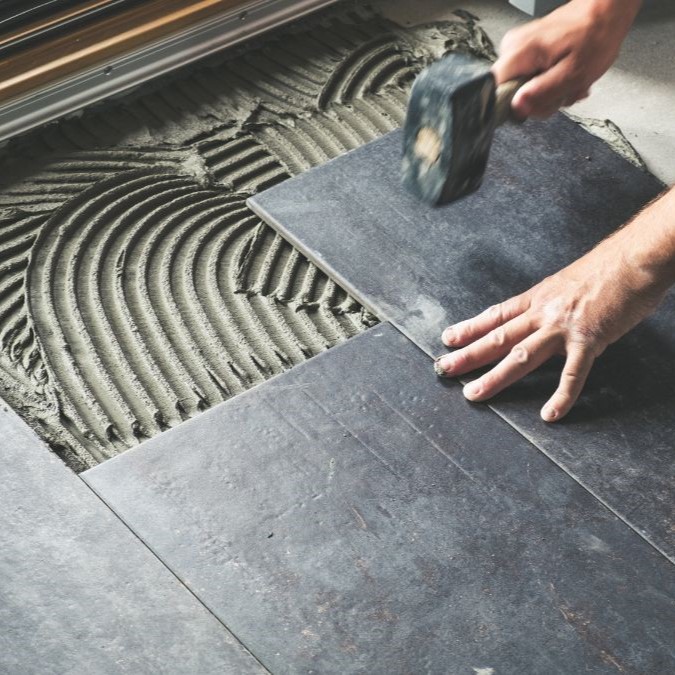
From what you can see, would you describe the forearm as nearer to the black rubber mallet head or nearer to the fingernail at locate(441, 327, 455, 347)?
the black rubber mallet head

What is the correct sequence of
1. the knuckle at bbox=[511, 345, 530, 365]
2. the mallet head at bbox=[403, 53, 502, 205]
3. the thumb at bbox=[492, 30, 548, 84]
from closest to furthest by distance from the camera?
the mallet head at bbox=[403, 53, 502, 205]
the knuckle at bbox=[511, 345, 530, 365]
the thumb at bbox=[492, 30, 548, 84]

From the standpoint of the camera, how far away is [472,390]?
2193 millimetres

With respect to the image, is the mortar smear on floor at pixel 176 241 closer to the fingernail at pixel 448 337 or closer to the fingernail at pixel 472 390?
the fingernail at pixel 448 337

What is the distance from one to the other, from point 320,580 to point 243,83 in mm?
1710

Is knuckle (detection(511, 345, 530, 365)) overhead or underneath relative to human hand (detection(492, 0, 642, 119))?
underneath

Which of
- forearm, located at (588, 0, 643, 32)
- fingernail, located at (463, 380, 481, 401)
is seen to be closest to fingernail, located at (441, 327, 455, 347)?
fingernail, located at (463, 380, 481, 401)

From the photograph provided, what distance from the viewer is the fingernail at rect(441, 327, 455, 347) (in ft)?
7.50

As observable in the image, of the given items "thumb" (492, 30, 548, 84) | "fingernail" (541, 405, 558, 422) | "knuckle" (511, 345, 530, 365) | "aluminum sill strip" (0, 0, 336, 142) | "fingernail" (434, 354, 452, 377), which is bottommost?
"fingernail" (541, 405, 558, 422)

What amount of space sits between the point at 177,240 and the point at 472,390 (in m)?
0.84

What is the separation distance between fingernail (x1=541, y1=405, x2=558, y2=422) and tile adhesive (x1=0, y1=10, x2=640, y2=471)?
0.47 m

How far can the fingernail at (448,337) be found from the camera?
2.29 m

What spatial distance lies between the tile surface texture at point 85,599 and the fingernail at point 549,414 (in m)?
0.77

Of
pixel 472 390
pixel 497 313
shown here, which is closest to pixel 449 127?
pixel 497 313

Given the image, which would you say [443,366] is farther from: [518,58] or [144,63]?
[144,63]
